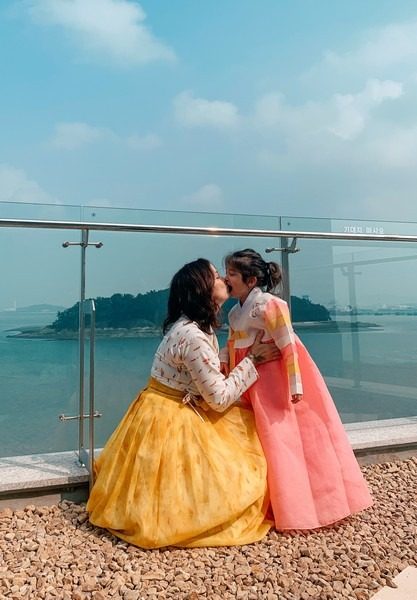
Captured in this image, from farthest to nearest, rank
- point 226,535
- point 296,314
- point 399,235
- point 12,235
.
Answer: point 399,235 → point 296,314 → point 12,235 → point 226,535

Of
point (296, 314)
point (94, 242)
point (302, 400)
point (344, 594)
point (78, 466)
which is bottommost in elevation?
point (344, 594)

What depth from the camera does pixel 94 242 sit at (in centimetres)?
289

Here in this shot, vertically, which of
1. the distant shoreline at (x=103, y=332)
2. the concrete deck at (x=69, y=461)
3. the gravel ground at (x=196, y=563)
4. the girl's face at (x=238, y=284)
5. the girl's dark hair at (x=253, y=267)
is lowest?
the gravel ground at (x=196, y=563)

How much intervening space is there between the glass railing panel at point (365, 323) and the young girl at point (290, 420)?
92 centimetres

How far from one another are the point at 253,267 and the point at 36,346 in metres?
1.40

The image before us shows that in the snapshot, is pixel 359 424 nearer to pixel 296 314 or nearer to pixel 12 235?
pixel 296 314

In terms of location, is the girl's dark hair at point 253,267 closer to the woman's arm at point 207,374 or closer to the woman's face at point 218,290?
the woman's face at point 218,290

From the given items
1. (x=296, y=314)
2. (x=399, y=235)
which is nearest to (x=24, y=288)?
(x=296, y=314)

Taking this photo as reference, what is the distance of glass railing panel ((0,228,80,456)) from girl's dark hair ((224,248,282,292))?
99 cm

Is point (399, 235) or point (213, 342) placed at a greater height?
point (399, 235)

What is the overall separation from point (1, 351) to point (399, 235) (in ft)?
8.89

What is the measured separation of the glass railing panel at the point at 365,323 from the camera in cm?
341

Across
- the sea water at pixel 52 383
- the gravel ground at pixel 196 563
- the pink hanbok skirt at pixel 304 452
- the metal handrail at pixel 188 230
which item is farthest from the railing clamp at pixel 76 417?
the metal handrail at pixel 188 230

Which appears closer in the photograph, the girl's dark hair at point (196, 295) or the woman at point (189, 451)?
the woman at point (189, 451)
